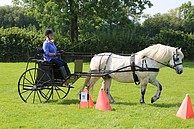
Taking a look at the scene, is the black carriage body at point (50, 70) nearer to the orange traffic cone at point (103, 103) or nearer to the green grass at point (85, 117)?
the green grass at point (85, 117)

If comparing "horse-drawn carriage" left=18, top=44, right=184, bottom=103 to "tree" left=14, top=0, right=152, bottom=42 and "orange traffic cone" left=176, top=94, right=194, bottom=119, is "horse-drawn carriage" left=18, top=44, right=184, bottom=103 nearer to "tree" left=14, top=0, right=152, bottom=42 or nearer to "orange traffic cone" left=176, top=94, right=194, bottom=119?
"orange traffic cone" left=176, top=94, right=194, bottom=119

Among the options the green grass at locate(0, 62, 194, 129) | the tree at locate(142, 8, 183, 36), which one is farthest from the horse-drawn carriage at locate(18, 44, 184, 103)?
the tree at locate(142, 8, 183, 36)

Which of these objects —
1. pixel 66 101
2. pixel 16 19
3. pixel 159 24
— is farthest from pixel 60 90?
pixel 16 19

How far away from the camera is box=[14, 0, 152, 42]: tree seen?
31547 mm

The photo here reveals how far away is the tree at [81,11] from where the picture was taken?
104 feet

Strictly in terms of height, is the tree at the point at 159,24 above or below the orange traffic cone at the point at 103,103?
above

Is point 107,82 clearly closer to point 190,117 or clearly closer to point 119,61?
point 119,61

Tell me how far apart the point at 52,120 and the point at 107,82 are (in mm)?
3302

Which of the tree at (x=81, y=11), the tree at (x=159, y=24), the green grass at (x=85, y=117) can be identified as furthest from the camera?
the tree at (x=159, y=24)

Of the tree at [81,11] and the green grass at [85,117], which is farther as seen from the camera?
the tree at [81,11]

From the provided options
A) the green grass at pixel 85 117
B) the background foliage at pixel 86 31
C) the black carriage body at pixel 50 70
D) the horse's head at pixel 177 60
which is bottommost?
the green grass at pixel 85 117

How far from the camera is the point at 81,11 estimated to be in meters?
32.8

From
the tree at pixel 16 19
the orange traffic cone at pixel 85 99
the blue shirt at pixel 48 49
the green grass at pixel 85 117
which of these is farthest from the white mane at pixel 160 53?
the tree at pixel 16 19

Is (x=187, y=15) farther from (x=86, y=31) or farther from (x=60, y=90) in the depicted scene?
(x=60, y=90)
